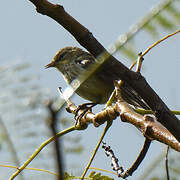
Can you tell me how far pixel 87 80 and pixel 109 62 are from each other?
167 inches

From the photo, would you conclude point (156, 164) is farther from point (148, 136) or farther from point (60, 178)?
point (60, 178)

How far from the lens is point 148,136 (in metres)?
2.15

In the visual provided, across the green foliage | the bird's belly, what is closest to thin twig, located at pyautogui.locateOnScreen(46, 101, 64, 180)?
the green foliage

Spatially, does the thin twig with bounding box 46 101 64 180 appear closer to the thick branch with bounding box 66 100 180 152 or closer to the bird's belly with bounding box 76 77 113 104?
the thick branch with bounding box 66 100 180 152

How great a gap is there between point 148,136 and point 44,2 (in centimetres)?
98

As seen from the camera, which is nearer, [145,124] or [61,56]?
[145,124]

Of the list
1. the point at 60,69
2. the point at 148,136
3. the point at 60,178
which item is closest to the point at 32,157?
the point at 148,136

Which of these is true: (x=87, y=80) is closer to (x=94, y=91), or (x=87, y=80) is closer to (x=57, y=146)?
(x=94, y=91)

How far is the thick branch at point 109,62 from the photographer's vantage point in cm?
204

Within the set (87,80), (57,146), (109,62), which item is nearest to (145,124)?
(109,62)

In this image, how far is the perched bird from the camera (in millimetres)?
5139

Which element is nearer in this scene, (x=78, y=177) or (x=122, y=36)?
(x=122, y=36)

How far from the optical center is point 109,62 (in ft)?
6.69

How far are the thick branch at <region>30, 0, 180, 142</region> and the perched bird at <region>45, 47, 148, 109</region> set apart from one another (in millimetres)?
2651
